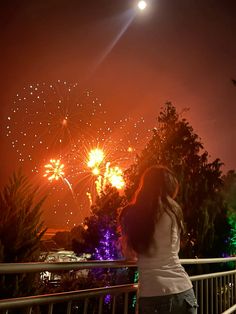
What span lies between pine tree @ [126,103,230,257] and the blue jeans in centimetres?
996

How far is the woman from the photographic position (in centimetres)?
303

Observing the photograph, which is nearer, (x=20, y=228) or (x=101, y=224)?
(x=20, y=228)

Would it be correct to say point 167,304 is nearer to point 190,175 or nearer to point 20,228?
point 20,228

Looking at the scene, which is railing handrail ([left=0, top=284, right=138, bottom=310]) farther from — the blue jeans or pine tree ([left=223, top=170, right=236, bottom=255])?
pine tree ([left=223, top=170, right=236, bottom=255])

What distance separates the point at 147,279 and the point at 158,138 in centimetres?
1607

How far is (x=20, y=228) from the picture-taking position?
776 cm

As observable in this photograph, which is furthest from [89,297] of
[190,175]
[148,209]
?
[190,175]

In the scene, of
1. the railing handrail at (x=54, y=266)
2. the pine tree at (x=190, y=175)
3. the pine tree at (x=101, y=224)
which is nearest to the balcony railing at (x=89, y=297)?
the railing handrail at (x=54, y=266)

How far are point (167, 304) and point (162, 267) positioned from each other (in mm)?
263

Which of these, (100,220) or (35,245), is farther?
(100,220)

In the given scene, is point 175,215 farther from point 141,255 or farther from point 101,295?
point 101,295

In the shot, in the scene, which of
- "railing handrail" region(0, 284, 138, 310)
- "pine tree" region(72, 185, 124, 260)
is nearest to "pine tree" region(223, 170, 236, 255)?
"railing handrail" region(0, 284, 138, 310)

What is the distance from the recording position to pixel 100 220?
33781 mm

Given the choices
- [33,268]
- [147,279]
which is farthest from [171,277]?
[33,268]
